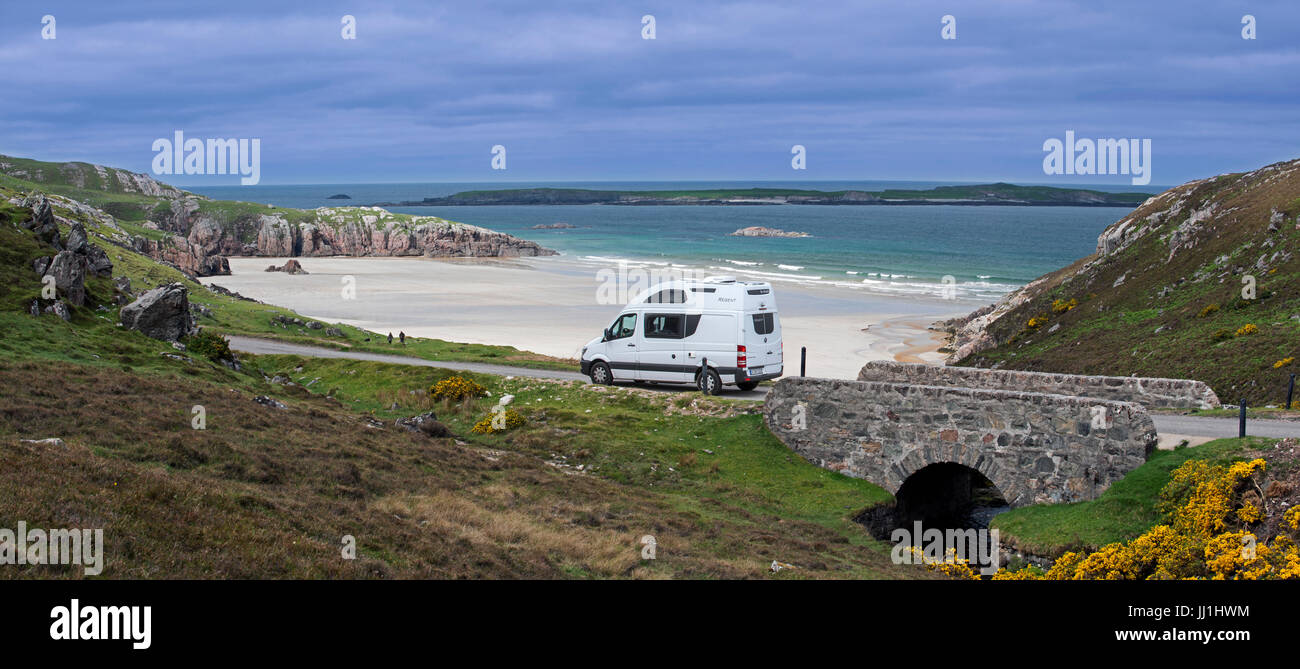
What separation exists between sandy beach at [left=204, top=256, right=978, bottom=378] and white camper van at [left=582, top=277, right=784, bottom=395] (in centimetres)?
1296

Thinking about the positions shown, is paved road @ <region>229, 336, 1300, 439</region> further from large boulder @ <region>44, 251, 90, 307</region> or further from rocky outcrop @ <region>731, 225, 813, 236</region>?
rocky outcrop @ <region>731, 225, 813, 236</region>

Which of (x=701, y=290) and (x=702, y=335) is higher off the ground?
(x=701, y=290)

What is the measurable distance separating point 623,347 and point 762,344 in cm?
443

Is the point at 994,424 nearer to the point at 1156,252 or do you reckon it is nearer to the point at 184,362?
the point at 184,362

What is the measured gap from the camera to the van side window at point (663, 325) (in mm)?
26500

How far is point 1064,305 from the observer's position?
40.9 metres

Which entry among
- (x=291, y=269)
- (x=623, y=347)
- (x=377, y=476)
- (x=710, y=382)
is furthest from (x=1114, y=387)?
(x=291, y=269)

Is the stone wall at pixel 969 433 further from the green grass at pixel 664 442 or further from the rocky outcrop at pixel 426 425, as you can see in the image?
the rocky outcrop at pixel 426 425

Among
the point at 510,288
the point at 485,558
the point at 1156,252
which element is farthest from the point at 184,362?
the point at 510,288

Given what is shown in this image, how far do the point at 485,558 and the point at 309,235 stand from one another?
130538 mm

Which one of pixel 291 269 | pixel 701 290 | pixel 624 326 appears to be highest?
pixel 291 269

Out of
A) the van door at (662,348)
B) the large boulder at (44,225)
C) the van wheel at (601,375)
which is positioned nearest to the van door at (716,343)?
the van door at (662,348)

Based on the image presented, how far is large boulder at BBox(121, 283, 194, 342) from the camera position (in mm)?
29328

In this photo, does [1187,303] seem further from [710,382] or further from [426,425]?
[426,425]
